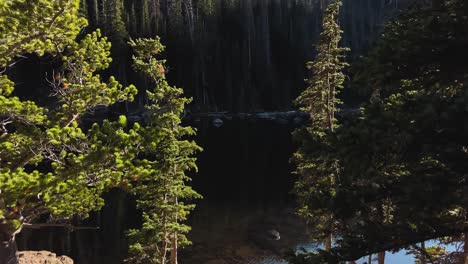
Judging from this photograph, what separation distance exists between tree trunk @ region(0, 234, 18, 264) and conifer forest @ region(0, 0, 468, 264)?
29mm

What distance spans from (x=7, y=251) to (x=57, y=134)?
3.19 metres

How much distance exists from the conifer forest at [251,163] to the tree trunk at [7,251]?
3cm

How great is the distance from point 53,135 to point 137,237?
8292mm

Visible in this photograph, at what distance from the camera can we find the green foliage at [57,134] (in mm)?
8289

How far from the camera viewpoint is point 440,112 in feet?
19.0

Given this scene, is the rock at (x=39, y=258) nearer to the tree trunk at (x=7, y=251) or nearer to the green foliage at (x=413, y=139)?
the tree trunk at (x=7, y=251)

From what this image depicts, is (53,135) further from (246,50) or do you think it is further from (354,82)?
(246,50)

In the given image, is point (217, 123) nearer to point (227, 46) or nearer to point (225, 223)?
point (227, 46)

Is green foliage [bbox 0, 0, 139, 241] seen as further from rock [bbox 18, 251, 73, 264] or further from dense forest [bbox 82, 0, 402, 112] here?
dense forest [bbox 82, 0, 402, 112]

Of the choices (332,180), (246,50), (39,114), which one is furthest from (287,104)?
(39,114)

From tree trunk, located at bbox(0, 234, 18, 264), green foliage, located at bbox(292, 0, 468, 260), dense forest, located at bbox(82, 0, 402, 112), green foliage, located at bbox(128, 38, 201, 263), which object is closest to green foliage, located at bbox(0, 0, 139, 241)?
tree trunk, located at bbox(0, 234, 18, 264)

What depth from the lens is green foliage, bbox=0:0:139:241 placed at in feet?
27.2

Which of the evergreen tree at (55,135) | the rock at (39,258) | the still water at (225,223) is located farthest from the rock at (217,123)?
the evergreen tree at (55,135)

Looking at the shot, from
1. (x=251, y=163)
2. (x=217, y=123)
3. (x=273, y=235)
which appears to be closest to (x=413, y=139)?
(x=273, y=235)
